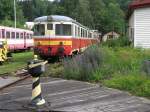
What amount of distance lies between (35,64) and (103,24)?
8203 cm

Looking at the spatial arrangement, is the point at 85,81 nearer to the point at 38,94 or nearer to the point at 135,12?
the point at 38,94

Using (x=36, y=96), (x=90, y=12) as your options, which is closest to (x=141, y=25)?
(x=36, y=96)

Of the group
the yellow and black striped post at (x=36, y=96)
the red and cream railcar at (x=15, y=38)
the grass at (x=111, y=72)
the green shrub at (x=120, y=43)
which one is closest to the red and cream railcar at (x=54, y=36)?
the green shrub at (x=120, y=43)

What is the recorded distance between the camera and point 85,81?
1522 cm

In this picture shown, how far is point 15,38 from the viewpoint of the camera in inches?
1781

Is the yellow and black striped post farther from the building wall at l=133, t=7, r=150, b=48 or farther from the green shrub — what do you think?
the green shrub

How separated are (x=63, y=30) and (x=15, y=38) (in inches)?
744

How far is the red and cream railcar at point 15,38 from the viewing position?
3925 cm

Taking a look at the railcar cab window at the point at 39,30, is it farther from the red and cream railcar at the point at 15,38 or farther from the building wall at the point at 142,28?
the red and cream railcar at the point at 15,38

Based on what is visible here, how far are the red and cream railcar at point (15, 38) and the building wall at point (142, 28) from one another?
13075 millimetres

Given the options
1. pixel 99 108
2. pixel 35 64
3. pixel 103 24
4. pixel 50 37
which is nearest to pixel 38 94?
pixel 35 64

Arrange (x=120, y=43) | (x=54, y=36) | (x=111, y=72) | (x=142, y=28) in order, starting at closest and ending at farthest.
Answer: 1. (x=111, y=72)
2. (x=54, y=36)
3. (x=142, y=28)
4. (x=120, y=43)

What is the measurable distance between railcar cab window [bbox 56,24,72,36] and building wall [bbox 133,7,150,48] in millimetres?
3801

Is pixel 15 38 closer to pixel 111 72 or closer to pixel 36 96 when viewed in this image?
pixel 111 72
